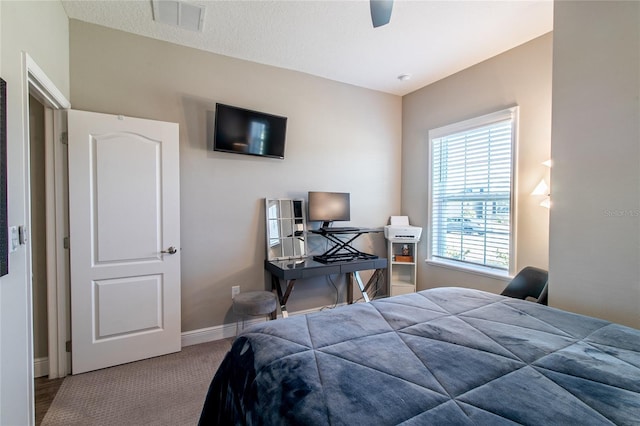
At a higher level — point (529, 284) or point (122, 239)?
point (122, 239)

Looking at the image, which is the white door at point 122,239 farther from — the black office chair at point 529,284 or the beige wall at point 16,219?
the black office chair at point 529,284

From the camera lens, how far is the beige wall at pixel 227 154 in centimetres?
252

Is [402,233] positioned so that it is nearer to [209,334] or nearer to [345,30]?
[345,30]

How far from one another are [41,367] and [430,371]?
294cm

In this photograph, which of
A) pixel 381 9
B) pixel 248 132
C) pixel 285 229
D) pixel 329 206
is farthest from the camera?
pixel 329 206

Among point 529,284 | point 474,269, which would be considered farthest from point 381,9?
point 474,269

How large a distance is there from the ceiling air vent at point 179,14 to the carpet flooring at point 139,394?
287cm

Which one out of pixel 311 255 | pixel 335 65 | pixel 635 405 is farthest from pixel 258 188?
pixel 635 405

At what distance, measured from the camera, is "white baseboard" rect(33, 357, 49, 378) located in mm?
2244

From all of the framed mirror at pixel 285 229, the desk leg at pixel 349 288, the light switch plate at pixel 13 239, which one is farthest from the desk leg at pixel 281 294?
the light switch plate at pixel 13 239

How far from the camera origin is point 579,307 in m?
1.80

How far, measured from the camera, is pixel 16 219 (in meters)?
1.48

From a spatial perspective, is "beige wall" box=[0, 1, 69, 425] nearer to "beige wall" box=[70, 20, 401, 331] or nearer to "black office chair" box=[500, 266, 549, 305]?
"beige wall" box=[70, 20, 401, 331]

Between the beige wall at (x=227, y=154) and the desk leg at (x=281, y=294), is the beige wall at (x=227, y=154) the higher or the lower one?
the higher one
